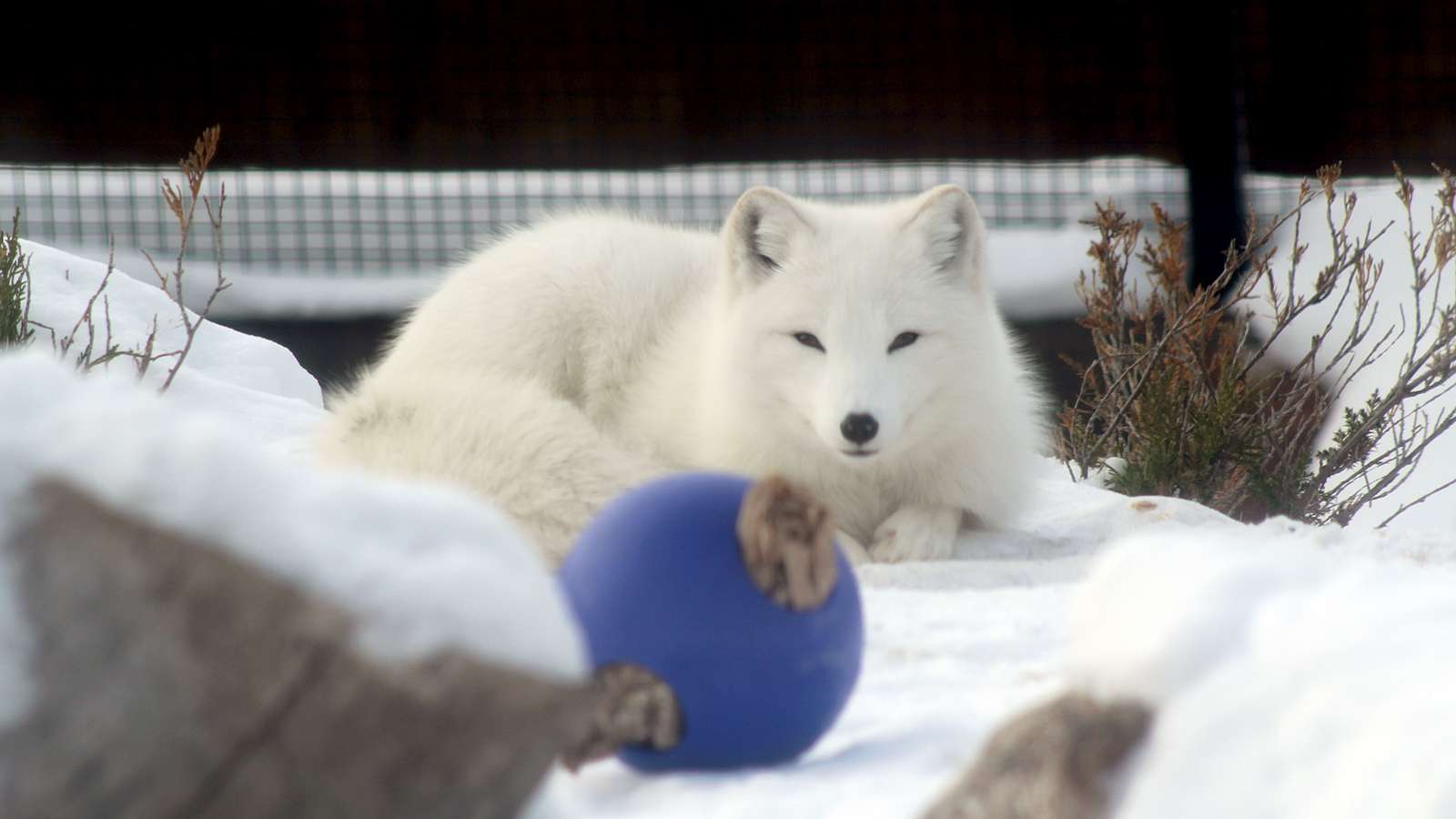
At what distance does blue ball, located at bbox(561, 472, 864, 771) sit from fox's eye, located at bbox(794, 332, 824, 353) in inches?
52.1

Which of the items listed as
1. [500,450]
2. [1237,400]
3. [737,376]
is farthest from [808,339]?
[1237,400]

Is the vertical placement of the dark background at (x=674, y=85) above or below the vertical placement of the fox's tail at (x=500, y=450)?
above

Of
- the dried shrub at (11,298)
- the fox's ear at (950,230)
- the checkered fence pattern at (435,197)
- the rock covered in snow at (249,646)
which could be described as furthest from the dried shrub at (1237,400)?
the rock covered in snow at (249,646)

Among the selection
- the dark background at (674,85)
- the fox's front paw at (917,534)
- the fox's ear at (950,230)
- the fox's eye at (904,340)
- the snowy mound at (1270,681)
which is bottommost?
the fox's front paw at (917,534)

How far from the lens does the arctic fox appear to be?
2332 millimetres

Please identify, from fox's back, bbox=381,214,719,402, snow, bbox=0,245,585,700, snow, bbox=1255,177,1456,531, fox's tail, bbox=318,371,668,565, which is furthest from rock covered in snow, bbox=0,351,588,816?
snow, bbox=1255,177,1456,531

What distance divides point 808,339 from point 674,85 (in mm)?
3343

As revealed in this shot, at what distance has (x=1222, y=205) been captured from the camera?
17.5ft

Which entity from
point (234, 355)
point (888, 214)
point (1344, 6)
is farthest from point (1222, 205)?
point (234, 355)

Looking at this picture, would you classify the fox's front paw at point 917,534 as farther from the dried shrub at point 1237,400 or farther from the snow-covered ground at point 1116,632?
the snow-covered ground at point 1116,632

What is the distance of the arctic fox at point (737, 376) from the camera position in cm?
233

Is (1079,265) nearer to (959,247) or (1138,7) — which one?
(1138,7)

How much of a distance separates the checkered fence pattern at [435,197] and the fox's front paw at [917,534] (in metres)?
3.09

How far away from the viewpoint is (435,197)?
18.8 feet
